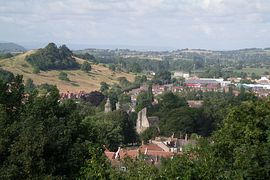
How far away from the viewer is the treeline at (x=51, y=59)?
380 ft

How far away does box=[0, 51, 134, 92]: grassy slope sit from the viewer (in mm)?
102688

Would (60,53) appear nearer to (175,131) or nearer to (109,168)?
(175,131)

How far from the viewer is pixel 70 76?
373ft

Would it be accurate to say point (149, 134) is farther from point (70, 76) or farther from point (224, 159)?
point (70, 76)

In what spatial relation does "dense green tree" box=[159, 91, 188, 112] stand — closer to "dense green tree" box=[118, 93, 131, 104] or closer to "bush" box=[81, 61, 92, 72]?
"dense green tree" box=[118, 93, 131, 104]

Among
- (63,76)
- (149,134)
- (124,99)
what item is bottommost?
(124,99)

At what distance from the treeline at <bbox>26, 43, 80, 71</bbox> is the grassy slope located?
1.90m

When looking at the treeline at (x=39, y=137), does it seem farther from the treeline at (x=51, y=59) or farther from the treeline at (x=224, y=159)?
the treeline at (x=51, y=59)

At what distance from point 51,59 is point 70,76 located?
815cm

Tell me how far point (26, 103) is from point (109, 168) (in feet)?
16.2

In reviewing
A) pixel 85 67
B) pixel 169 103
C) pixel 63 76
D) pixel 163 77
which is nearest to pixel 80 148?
pixel 169 103

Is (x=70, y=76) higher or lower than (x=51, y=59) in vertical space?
lower

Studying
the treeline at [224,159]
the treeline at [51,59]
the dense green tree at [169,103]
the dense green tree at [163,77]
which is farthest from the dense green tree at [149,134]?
the dense green tree at [163,77]

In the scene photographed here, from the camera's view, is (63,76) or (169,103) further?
(63,76)
